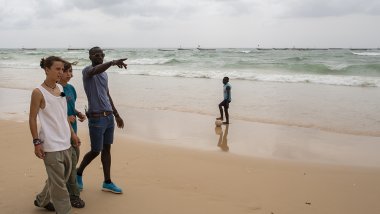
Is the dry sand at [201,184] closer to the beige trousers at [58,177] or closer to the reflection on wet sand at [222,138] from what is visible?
the reflection on wet sand at [222,138]

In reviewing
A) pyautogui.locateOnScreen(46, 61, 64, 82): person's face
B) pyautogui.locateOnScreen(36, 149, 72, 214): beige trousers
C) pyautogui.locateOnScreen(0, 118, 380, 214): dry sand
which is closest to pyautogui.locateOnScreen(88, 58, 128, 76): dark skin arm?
pyautogui.locateOnScreen(46, 61, 64, 82): person's face

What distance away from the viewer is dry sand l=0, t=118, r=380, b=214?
3805mm

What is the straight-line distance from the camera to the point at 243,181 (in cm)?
460

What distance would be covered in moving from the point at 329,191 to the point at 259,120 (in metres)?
4.80

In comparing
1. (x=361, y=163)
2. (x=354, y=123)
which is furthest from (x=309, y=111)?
(x=361, y=163)

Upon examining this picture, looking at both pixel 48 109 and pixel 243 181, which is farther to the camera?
pixel 243 181

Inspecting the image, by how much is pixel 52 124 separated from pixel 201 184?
85.9 inches

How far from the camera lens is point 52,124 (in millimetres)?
2936

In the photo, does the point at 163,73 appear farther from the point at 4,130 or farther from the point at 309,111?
the point at 4,130

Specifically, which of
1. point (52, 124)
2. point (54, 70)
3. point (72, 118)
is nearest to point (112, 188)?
point (72, 118)

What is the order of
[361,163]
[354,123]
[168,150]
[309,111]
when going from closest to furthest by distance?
1. [361,163]
2. [168,150]
3. [354,123]
4. [309,111]

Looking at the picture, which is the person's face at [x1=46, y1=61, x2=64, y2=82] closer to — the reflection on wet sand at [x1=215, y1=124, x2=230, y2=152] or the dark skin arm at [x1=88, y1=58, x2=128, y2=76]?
the dark skin arm at [x1=88, y1=58, x2=128, y2=76]

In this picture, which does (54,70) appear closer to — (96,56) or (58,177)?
(96,56)

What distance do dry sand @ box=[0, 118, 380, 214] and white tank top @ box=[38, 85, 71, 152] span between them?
997 mm
